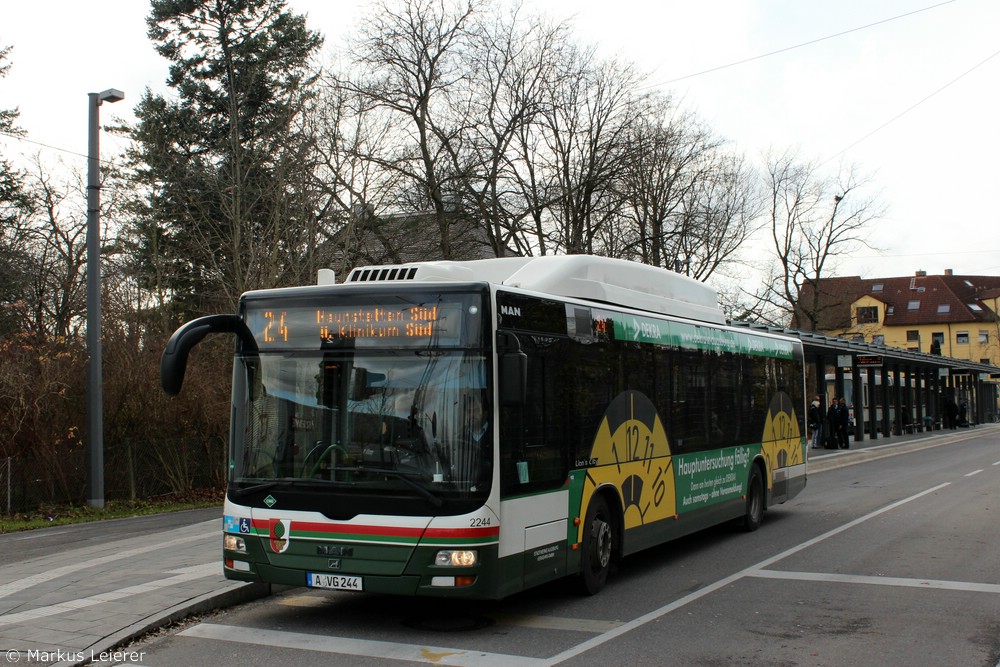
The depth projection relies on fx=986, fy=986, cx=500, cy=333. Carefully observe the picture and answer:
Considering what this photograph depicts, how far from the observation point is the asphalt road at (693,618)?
695 centimetres

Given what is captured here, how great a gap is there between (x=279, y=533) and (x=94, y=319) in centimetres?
1207

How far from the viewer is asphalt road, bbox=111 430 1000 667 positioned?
6953 millimetres

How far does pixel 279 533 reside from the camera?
7773mm

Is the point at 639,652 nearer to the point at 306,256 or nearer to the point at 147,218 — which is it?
the point at 306,256

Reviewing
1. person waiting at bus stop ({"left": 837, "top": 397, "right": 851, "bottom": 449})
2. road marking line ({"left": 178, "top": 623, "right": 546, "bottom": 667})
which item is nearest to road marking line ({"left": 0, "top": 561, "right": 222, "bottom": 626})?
road marking line ({"left": 178, "top": 623, "right": 546, "bottom": 667})

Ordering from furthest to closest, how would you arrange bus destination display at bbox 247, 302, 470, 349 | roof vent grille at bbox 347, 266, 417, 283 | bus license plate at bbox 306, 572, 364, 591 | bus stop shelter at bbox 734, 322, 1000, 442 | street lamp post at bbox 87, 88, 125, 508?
bus stop shelter at bbox 734, 322, 1000, 442 < street lamp post at bbox 87, 88, 125, 508 < roof vent grille at bbox 347, 266, 417, 283 < bus destination display at bbox 247, 302, 470, 349 < bus license plate at bbox 306, 572, 364, 591

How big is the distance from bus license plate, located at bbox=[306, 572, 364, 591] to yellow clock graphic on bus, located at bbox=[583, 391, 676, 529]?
2357 millimetres

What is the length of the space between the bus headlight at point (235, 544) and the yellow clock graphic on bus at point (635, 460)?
2.98 m

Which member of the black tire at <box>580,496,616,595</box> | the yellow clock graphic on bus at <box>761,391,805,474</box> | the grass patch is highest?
the yellow clock graphic on bus at <box>761,391,805,474</box>

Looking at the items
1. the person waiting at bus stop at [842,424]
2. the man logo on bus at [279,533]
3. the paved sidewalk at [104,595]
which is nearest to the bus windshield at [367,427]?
the man logo on bus at [279,533]

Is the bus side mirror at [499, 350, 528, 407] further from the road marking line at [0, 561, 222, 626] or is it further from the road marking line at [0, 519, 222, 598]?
the road marking line at [0, 519, 222, 598]

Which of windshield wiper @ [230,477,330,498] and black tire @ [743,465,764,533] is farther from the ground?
windshield wiper @ [230,477,330,498]

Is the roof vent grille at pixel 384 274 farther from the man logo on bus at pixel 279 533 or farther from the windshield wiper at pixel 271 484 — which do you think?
the man logo on bus at pixel 279 533

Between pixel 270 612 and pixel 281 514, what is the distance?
121cm
